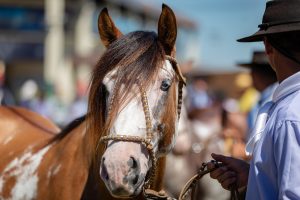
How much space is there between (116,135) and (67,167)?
0.90m

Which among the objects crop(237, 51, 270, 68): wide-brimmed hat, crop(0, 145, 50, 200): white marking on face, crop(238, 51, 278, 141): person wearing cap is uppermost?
crop(237, 51, 270, 68): wide-brimmed hat

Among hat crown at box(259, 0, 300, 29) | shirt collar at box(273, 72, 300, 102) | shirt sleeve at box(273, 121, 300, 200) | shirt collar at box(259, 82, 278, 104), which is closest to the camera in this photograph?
shirt sleeve at box(273, 121, 300, 200)

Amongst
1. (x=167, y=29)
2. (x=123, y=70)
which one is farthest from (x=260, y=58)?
(x=123, y=70)

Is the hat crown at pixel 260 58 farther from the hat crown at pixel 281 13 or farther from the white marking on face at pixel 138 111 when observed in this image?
the hat crown at pixel 281 13

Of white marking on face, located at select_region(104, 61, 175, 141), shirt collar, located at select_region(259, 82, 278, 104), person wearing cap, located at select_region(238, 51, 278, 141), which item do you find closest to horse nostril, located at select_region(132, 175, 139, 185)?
white marking on face, located at select_region(104, 61, 175, 141)

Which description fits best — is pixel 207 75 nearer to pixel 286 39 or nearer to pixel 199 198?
pixel 199 198

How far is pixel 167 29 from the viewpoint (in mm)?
3725

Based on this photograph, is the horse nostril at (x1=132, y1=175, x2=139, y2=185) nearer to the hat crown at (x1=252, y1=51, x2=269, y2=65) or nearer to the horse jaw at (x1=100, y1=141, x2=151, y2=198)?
the horse jaw at (x1=100, y1=141, x2=151, y2=198)

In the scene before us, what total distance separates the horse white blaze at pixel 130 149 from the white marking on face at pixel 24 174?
1.02m

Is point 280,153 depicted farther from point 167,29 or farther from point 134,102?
point 167,29

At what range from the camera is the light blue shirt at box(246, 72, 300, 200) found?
2.41 m

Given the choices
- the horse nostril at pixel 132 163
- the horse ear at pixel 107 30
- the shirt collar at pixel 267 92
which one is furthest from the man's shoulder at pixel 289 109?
the shirt collar at pixel 267 92

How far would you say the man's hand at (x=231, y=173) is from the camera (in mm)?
3111

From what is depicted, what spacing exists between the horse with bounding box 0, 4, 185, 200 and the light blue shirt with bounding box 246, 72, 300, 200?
28.2 inches
